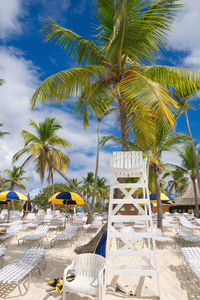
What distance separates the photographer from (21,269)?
4.52 m

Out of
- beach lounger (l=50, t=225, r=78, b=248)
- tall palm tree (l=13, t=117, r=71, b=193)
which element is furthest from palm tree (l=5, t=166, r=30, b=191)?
beach lounger (l=50, t=225, r=78, b=248)

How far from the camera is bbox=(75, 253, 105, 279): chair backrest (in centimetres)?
409

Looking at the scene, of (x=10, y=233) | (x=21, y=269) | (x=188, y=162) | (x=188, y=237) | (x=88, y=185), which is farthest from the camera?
(x=88, y=185)

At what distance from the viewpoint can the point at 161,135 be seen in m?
11.4

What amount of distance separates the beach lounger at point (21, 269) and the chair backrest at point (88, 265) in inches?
46.7

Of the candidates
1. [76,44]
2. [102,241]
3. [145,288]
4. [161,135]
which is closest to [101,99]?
[76,44]

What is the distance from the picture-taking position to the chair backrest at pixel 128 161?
4875 millimetres

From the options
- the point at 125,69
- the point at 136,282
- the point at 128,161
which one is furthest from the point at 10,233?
the point at 125,69

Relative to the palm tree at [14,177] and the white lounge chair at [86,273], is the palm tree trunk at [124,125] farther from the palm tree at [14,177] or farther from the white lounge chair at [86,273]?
the palm tree at [14,177]

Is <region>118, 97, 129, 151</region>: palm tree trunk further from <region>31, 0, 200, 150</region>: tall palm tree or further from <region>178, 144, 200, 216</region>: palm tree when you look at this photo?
<region>178, 144, 200, 216</region>: palm tree

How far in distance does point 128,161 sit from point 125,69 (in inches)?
110

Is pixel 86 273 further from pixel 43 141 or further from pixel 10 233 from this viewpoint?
pixel 43 141

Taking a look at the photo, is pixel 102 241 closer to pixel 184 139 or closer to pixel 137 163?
pixel 137 163

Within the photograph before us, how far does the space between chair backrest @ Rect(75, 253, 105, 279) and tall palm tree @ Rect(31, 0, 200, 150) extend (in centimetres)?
307
